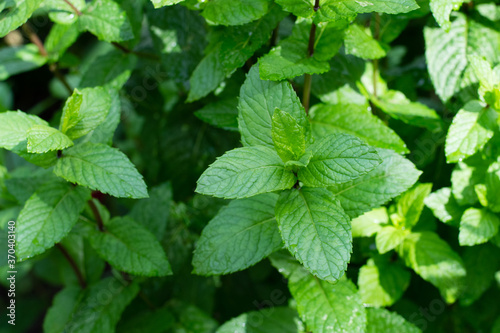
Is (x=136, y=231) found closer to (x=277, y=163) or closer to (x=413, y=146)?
(x=277, y=163)

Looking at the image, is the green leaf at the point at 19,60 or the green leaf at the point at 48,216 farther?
the green leaf at the point at 19,60

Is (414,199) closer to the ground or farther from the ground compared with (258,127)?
closer to the ground

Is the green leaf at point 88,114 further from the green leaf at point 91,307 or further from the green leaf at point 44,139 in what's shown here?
the green leaf at point 91,307

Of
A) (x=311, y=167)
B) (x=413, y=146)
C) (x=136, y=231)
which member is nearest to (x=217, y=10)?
(x=311, y=167)

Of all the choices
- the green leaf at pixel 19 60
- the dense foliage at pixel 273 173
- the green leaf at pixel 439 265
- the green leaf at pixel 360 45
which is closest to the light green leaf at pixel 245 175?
the dense foliage at pixel 273 173

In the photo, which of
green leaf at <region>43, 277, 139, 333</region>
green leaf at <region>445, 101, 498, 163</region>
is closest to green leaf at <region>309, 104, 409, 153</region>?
green leaf at <region>445, 101, 498, 163</region>

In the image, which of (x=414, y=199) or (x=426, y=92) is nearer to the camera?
(x=414, y=199)

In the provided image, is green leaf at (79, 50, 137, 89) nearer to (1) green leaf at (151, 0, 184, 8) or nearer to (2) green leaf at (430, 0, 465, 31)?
(1) green leaf at (151, 0, 184, 8)

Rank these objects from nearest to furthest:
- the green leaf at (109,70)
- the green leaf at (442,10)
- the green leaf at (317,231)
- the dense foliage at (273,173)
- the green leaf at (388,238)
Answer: the green leaf at (317,231), the dense foliage at (273,173), the green leaf at (442,10), the green leaf at (388,238), the green leaf at (109,70)
